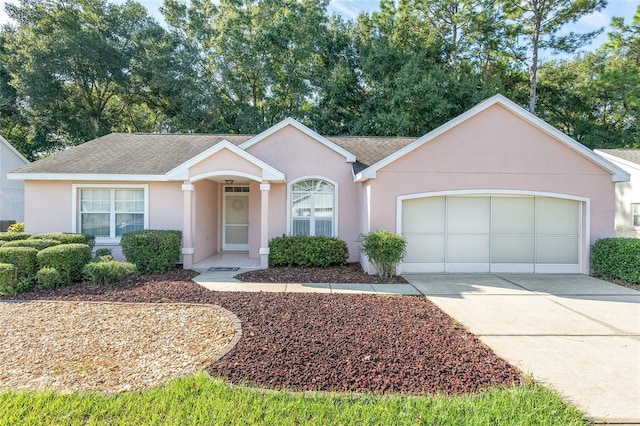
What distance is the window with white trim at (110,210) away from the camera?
36.8ft

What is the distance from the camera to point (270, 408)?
330cm

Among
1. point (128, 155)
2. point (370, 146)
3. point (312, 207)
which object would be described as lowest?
point (312, 207)

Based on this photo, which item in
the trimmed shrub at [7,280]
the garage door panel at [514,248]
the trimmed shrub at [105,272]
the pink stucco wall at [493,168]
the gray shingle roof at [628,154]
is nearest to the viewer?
the trimmed shrub at [7,280]

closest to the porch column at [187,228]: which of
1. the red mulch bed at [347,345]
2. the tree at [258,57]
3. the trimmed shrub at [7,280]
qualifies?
the red mulch bed at [347,345]

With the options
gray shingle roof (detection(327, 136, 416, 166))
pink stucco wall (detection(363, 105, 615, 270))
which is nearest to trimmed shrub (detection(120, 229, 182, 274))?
pink stucco wall (detection(363, 105, 615, 270))

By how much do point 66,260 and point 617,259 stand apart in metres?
14.4

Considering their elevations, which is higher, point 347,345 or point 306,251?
point 306,251

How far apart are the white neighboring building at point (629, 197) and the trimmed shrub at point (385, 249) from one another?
1401 cm

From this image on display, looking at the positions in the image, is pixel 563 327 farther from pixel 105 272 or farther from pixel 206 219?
pixel 206 219

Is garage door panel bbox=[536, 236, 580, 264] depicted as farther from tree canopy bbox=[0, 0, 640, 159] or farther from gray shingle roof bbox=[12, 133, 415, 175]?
tree canopy bbox=[0, 0, 640, 159]

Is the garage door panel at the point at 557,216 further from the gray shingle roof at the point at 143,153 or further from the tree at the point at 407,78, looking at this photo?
the tree at the point at 407,78

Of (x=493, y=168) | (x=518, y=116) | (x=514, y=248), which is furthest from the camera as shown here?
(x=514, y=248)

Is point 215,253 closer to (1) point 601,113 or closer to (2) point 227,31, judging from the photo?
(2) point 227,31

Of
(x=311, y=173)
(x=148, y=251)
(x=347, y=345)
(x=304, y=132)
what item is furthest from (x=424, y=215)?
(x=148, y=251)
